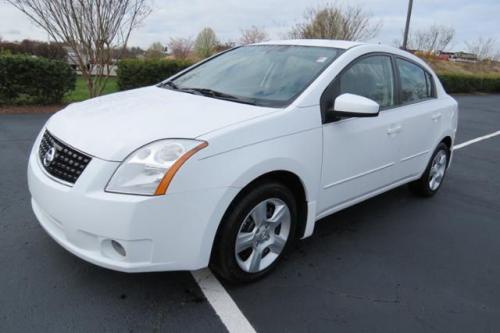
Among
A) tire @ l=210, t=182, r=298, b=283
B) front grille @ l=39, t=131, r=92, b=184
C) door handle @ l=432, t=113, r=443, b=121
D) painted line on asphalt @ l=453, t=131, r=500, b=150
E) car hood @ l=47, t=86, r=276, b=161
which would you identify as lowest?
painted line on asphalt @ l=453, t=131, r=500, b=150

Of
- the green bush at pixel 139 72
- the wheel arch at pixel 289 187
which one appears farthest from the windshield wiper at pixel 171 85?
the green bush at pixel 139 72

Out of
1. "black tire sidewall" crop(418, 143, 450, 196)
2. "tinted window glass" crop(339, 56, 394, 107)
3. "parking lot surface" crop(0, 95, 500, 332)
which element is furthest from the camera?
"black tire sidewall" crop(418, 143, 450, 196)

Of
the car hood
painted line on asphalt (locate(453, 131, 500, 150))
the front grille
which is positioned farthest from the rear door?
painted line on asphalt (locate(453, 131, 500, 150))

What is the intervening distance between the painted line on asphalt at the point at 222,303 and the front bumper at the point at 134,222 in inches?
12.6

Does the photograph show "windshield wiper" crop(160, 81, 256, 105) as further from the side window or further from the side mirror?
the side window

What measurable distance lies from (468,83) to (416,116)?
2181 centimetres

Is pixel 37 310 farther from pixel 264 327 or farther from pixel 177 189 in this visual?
pixel 264 327

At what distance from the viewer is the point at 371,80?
3.52 m

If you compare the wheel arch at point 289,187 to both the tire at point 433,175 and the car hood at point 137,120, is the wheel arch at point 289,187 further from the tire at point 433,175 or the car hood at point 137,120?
the tire at point 433,175

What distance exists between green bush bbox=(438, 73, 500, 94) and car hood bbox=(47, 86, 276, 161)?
19900 mm

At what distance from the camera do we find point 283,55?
3.51 metres

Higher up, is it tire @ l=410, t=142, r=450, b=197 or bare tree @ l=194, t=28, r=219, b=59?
bare tree @ l=194, t=28, r=219, b=59

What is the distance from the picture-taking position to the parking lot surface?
240cm

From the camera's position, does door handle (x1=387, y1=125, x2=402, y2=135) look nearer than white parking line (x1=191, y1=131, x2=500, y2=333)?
No
